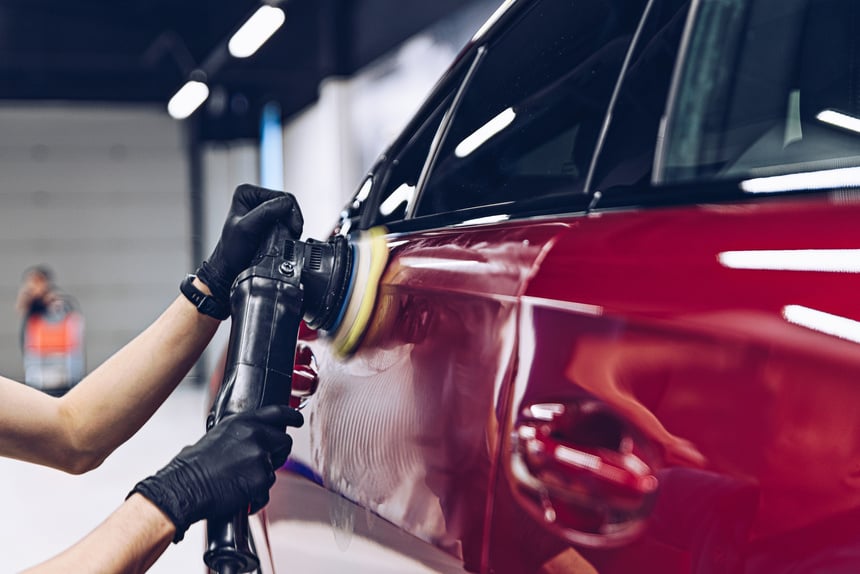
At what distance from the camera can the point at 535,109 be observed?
1.19m

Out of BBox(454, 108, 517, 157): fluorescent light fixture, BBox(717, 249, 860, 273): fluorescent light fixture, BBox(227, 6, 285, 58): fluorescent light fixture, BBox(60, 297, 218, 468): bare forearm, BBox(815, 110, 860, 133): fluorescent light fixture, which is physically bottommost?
BBox(60, 297, 218, 468): bare forearm

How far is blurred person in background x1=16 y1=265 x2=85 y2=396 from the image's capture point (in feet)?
39.4

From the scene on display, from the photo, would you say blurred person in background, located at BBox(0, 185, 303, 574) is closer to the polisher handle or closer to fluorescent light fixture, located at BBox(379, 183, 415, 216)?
the polisher handle

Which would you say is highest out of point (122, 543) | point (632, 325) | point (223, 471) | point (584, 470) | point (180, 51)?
point (180, 51)

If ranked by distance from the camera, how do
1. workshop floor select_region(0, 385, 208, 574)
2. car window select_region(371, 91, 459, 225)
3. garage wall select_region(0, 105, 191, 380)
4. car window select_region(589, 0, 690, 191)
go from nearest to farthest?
car window select_region(589, 0, 690, 191), car window select_region(371, 91, 459, 225), workshop floor select_region(0, 385, 208, 574), garage wall select_region(0, 105, 191, 380)

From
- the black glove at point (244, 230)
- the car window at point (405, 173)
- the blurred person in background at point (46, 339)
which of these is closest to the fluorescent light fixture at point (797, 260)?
the car window at point (405, 173)

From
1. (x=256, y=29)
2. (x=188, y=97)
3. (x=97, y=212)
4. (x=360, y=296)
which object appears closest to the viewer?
(x=360, y=296)

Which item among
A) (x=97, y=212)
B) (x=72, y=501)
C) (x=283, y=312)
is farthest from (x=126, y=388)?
(x=97, y=212)

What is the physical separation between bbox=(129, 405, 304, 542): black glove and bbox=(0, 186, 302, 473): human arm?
464mm

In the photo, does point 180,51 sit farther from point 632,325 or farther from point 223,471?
point 632,325

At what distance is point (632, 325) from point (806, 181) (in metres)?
0.18

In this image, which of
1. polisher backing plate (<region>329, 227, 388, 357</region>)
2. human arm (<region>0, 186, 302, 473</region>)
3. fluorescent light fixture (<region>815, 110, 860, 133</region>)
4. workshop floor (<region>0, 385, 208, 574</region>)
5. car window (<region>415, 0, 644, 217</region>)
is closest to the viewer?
fluorescent light fixture (<region>815, 110, 860, 133</region>)

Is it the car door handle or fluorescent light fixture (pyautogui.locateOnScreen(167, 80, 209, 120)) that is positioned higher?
fluorescent light fixture (pyautogui.locateOnScreen(167, 80, 209, 120))

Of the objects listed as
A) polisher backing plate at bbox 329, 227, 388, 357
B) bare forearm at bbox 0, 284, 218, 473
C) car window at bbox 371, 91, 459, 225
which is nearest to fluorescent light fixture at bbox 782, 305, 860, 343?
polisher backing plate at bbox 329, 227, 388, 357
